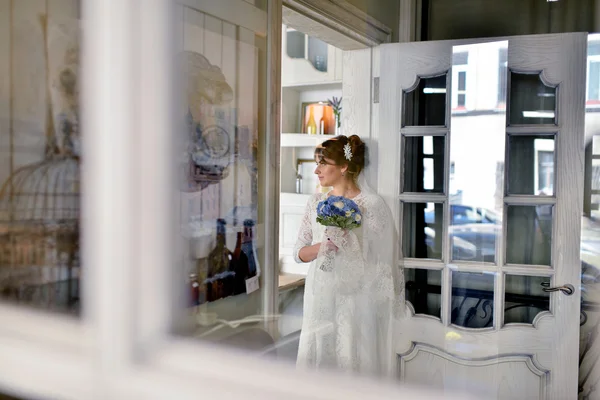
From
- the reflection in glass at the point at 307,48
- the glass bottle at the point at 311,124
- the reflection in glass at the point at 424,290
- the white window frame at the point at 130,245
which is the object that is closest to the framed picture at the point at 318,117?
the glass bottle at the point at 311,124

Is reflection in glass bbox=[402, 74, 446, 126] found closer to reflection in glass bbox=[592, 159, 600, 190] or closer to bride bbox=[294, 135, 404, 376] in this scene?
bride bbox=[294, 135, 404, 376]

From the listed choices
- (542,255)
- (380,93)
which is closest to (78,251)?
(380,93)

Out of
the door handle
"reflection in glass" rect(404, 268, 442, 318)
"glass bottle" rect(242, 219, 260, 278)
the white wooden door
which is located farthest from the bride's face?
the door handle

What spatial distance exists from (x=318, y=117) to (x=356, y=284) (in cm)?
52

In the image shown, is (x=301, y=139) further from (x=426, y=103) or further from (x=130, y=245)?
(x=130, y=245)

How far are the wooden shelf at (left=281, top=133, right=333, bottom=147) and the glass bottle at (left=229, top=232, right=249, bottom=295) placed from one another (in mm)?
286

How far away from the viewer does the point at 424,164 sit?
158cm

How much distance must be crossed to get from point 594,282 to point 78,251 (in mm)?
1280

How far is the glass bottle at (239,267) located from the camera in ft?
4.11

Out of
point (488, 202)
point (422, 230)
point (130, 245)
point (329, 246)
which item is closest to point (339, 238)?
point (329, 246)

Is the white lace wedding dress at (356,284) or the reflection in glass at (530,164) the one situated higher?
the reflection in glass at (530,164)

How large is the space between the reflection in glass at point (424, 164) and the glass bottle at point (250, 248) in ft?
1.74

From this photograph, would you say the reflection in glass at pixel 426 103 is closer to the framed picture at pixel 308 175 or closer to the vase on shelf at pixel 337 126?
the vase on shelf at pixel 337 126

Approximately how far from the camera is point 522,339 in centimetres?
150
